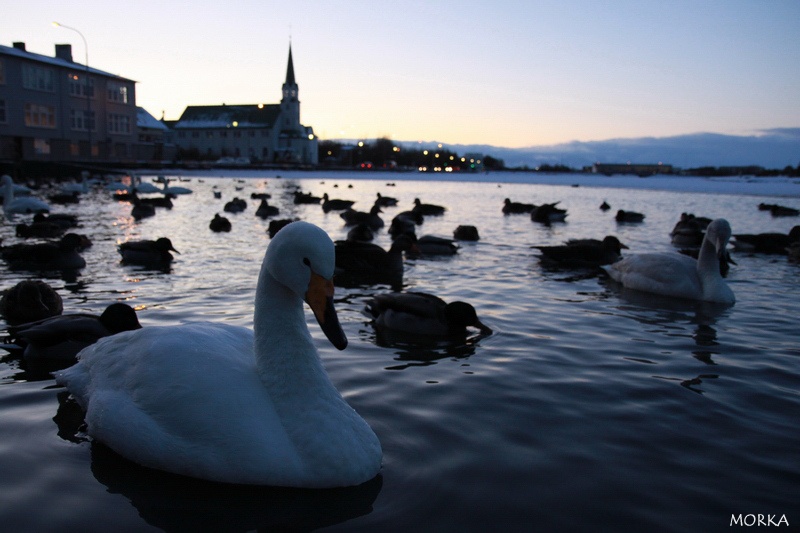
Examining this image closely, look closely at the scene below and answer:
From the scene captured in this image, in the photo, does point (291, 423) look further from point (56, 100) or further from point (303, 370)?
point (56, 100)

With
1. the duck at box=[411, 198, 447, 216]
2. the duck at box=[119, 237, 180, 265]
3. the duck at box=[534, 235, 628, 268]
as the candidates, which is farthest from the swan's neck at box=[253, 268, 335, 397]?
the duck at box=[411, 198, 447, 216]

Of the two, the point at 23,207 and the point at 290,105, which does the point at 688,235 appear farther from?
the point at 290,105

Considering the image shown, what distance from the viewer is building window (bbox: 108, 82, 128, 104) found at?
6981 centimetres

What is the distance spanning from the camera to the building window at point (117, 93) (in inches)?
2749

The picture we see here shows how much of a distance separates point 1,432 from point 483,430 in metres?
3.21

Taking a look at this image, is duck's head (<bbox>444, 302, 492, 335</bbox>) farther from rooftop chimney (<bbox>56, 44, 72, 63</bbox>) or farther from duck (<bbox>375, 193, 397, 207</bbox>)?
rooftop chimney (<bbox>56, 44, 72, 63</bbox>)

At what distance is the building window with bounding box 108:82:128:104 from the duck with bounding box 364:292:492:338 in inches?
2840

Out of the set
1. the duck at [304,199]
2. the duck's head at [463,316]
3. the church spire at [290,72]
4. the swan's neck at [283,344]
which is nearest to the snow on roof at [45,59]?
the duck at [304,199]

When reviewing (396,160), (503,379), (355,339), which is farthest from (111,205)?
(396,160)

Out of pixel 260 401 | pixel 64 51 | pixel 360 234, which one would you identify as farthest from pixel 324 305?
pixel 64 51

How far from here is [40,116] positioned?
60.8 m

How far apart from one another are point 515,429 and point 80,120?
71762 millimetres

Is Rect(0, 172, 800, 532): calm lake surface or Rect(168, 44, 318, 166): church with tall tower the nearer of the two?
Rect(0, 172, 800, 532): calm lake surface

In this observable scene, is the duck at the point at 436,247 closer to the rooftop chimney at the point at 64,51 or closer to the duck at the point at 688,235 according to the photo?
the duck at the point at 688,235
